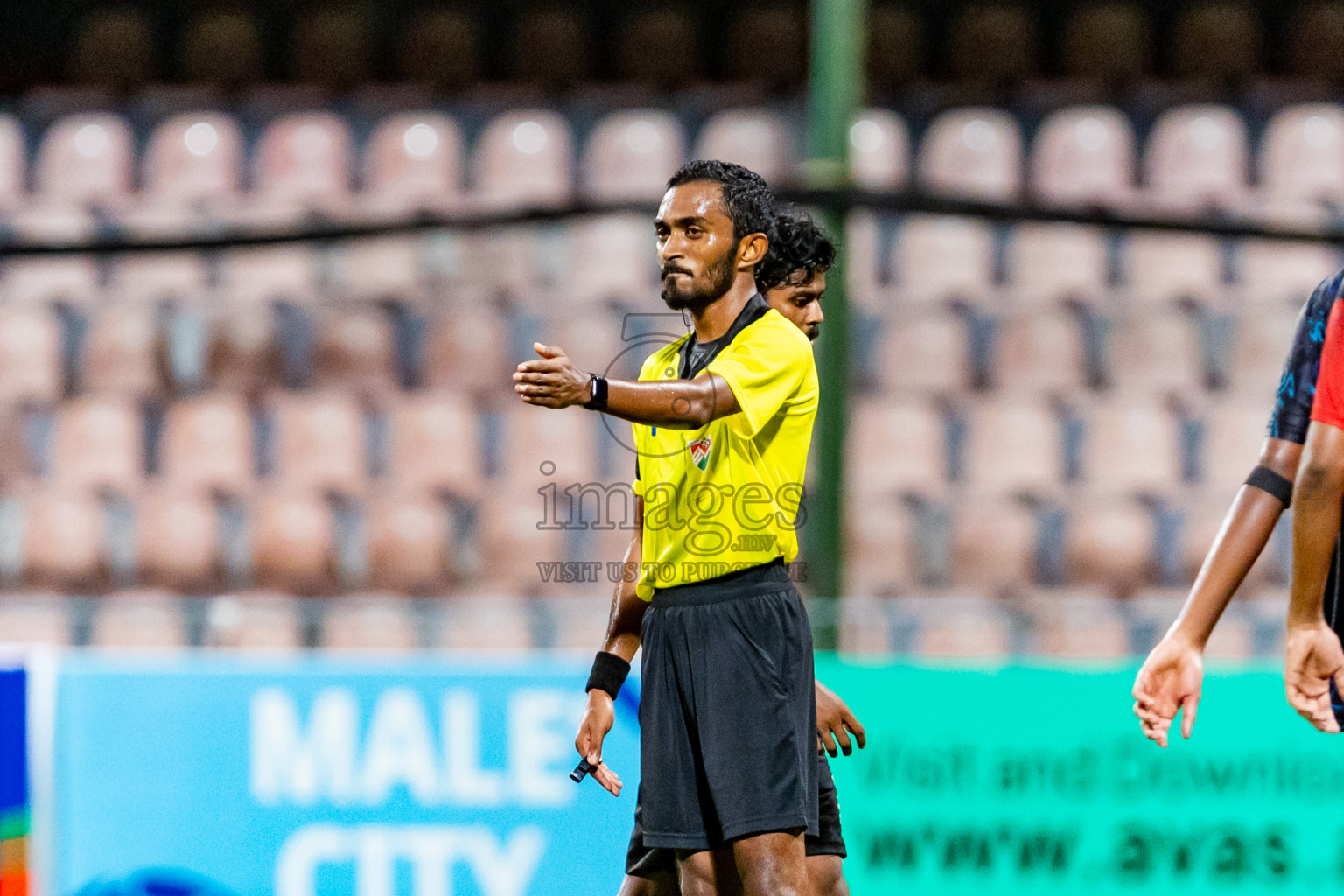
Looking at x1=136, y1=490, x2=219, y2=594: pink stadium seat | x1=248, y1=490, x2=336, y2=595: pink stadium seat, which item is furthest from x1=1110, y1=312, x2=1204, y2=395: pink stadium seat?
x1=136, y1=490, x2=219, y2=594: pink stadium seat

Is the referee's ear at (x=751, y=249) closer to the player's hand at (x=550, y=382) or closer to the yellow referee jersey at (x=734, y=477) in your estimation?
the yellow referee jersey at (x=734, y=477)

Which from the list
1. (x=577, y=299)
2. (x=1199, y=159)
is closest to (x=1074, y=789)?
(x=577, y=299)

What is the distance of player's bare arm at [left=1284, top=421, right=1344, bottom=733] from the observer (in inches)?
74.0

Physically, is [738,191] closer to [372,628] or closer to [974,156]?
[372,628]

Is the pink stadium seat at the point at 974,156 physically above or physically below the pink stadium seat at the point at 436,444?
above

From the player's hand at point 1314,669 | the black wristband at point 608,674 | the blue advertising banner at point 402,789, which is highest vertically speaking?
the player's hand at point 1314,669

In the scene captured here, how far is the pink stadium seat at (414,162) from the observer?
577cm

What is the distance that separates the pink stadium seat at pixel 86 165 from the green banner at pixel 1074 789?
3.76 meters

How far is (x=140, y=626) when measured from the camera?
4.12m

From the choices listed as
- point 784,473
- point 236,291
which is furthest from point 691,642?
point 236,291

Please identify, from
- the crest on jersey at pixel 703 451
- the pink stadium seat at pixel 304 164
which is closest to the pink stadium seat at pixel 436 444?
the pink stadium seat at pixel 304 164

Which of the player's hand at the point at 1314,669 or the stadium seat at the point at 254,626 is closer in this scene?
the player's hand at the point at 1314,669

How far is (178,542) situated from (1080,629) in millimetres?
2724

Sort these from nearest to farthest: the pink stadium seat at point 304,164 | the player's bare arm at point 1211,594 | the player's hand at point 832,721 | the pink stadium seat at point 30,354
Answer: the player's bare arm at point 1211,594
the player's hand at point 832,721
the pink stadium seat at point 30,354
the pink stadium seat at point 304,164
